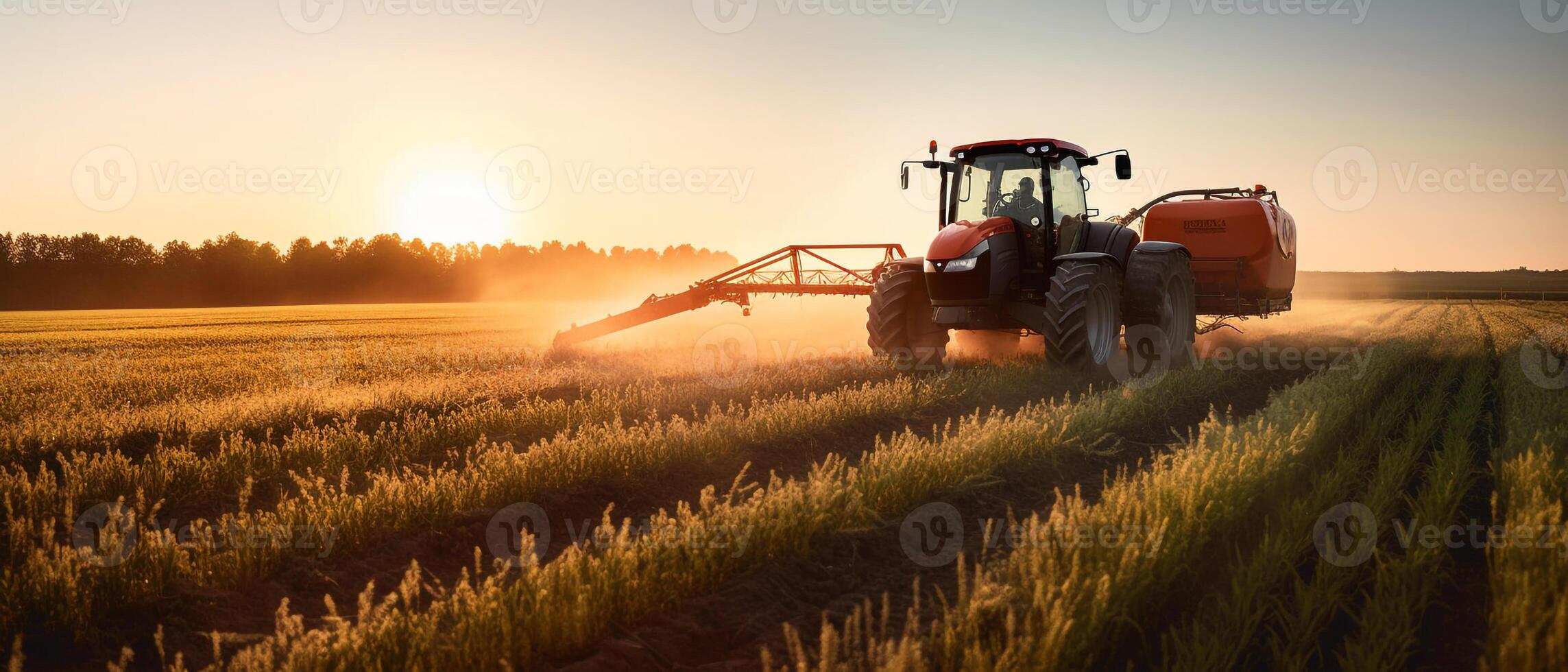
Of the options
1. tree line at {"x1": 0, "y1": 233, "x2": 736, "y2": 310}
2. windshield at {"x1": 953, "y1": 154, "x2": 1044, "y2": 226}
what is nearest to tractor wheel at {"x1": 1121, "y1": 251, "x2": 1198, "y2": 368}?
windshield at {"x1": 953, "y1": 154, "x2": 1044, "y2": 226}

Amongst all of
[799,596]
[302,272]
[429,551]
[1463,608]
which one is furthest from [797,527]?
[302,272]

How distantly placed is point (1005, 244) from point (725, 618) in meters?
7.48

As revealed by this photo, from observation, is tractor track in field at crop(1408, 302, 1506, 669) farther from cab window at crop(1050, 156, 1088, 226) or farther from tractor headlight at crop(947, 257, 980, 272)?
cab window at crop(1050, 156, 1088, 226)

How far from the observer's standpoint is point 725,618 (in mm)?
4070

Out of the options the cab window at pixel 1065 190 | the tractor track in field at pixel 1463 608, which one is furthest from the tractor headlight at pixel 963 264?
the tractor track in field at pixel 1463 608

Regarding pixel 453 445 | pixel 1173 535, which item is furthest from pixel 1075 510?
pixel 453 445

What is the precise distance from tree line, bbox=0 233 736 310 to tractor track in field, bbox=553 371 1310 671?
4705 centimetres

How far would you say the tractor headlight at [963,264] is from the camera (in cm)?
1006

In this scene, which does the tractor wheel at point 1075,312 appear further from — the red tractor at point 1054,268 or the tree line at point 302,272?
the tree line at point 302,272

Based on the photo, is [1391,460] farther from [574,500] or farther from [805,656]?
[574,500]

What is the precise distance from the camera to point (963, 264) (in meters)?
10.1

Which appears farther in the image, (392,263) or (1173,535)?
(392,263)

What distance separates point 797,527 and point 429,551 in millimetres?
2196

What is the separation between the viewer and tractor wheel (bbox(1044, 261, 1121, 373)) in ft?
32.4
